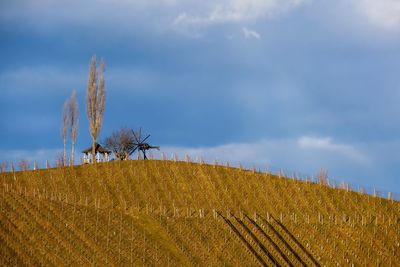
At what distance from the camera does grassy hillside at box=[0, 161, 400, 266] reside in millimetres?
38219

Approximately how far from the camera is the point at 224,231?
144ft

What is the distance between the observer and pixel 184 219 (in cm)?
4438

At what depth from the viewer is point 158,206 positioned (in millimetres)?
46000

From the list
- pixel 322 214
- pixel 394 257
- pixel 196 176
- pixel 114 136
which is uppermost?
pixel 114 136

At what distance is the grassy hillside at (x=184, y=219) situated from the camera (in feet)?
125

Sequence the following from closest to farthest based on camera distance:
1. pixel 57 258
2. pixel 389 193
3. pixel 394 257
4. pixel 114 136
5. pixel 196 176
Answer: pixel 57 258 < pixel 394 257 < pixel 196 176 < pixel 389 193 < pixel 114 136

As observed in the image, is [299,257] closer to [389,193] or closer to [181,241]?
[181,241]

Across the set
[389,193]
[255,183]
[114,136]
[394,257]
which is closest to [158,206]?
[255,183]

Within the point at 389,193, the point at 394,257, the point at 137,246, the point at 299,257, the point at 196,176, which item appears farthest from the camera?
the point at 389,193

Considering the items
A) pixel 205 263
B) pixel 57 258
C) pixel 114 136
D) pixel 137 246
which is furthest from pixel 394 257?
pixel 114 136

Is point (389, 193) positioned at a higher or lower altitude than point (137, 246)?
higher

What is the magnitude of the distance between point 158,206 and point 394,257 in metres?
15.5

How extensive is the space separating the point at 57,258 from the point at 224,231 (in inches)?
465

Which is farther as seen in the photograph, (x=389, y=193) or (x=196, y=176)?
(x=389, y=193)
